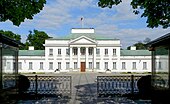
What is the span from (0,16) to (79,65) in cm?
5138

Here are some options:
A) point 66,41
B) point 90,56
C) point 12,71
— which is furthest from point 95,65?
point 12,71

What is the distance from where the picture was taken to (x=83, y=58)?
217ft

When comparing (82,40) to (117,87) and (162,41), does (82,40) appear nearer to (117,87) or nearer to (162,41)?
(117,87)

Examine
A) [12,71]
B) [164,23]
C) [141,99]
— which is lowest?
[141,99]

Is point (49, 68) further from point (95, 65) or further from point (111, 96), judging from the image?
point (111, 96)

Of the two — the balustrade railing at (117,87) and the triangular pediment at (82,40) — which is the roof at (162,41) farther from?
the triangular pediment at (82,40)

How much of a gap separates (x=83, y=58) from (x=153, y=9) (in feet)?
177

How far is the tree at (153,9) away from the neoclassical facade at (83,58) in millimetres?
51800

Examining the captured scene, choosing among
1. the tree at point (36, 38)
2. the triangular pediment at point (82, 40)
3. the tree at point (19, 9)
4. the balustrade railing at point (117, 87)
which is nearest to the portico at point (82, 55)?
the triangular pediment at point (82, 40)

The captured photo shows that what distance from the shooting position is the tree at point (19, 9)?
1352 cm

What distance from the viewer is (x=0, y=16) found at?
14.1 m

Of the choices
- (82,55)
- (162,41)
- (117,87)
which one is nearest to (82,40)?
(82,55)

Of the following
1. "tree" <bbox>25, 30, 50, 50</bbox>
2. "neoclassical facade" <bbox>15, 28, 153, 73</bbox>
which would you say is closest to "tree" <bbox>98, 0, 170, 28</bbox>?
"neoclassical facade" <bbox>15, 28, 153, 73</bbox>

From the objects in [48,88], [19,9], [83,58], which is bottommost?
[48,88]
